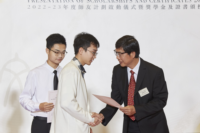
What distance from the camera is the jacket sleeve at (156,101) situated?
7.70 feet

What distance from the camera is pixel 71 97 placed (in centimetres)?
198

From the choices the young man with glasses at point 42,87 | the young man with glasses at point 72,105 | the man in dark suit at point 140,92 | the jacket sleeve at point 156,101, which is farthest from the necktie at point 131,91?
the young man with glasses at point 42,87

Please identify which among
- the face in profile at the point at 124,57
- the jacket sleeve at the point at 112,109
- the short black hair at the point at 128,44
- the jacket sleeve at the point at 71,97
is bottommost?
the jacket sleeve at the point at 112,109

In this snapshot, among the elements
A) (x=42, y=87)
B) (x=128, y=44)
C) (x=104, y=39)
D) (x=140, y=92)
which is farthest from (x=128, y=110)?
(x=104, y=39)

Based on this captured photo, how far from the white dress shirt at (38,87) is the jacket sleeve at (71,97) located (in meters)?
0.62

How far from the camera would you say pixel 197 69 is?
4.15 meters

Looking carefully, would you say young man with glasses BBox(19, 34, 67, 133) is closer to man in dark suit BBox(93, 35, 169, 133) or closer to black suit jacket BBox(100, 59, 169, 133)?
man in dark suit BBox(93, 35, 169, 133)

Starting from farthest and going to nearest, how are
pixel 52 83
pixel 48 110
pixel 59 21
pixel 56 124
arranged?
pixel 59 21, pixel 52 83, pixel 48 110, pixel 56 124

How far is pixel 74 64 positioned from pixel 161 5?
251cm

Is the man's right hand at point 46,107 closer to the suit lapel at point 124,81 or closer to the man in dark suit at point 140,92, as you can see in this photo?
the man in dark suit at point 140,92

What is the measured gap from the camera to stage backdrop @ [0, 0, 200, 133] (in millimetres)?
4090

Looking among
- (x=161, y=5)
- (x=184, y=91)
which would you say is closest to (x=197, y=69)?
(x=184, y=91)

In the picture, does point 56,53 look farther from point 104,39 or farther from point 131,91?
point 104,39

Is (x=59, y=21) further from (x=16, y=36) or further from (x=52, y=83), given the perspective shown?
(x=52, y=83)
